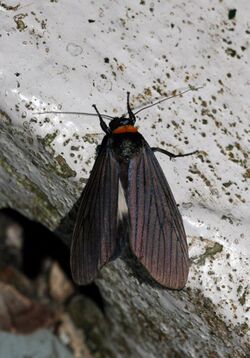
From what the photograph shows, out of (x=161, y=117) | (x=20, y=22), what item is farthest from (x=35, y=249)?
(x=20, y=22)

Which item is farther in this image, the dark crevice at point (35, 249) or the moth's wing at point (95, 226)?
the dark crevice at point (35, 249)

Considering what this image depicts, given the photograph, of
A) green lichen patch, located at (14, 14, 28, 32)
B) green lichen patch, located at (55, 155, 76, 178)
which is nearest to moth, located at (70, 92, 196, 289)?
green lichen patch, located at (55, 155, 76, 178)

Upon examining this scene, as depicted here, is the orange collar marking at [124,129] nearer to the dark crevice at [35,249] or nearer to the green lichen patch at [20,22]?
the green lichen patch at [20,22]

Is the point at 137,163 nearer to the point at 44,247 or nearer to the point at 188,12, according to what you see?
the point at 188,12

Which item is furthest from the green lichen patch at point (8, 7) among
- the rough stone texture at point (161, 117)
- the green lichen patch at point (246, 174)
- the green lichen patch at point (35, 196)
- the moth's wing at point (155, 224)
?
the green lichen patch at point (246, 174)

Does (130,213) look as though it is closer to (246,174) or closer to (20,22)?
(246,174)

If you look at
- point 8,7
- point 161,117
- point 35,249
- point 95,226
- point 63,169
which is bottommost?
point 35,249
